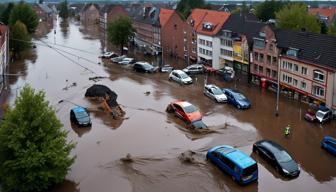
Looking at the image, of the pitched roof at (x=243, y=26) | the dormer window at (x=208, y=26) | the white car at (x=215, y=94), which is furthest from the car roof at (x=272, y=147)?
the dormer window at (x=208, y=26)

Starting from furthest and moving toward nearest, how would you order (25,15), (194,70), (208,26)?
(25,15), (208,26), (194,70)

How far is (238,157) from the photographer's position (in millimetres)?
22844

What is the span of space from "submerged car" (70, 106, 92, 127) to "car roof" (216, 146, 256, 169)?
11390 mm

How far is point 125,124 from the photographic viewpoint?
3222 cm

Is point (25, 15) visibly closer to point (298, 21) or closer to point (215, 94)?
point (298, 21)

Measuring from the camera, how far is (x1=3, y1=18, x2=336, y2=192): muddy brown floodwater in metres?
22.7

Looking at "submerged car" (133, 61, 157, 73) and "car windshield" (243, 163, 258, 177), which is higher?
"submerged car" (133, 61, 157, 73)

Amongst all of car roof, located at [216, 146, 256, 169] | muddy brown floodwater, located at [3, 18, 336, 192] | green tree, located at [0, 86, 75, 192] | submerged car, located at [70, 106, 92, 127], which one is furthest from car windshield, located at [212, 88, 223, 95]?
green tree, located at [0, 86, 75, 192]

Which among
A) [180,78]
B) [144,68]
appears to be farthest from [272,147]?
[144,68]

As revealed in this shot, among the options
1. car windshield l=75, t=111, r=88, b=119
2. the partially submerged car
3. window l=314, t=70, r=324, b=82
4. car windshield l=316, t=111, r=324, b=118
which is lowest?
car windshield l=316, t=111, r=324, b=118

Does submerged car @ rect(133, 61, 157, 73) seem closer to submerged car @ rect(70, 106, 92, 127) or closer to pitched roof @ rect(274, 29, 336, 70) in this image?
pitched roof @ rect(274, 29, 336, 70)

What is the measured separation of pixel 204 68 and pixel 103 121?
21.6 metres

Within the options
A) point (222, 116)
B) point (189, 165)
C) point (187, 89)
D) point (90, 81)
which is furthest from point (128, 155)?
point (90, 81)

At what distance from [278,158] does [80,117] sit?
15081 mm
